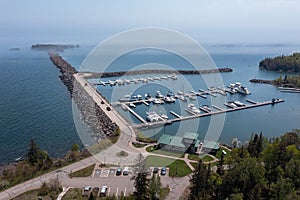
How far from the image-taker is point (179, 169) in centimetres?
1189

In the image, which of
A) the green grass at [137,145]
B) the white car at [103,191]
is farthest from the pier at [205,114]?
the white car at [103,191]

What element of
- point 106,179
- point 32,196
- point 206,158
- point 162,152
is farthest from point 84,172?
point 206,158

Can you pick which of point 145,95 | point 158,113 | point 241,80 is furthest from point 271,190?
point 241,80

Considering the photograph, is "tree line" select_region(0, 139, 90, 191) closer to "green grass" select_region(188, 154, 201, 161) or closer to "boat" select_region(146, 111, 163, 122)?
"green grass" select_region(188, 154, 201, 161)

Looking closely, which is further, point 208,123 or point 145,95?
point 145,95

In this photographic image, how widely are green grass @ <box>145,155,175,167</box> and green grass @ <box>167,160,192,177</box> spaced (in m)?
0.29

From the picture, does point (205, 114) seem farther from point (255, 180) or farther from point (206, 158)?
point (255, 180)

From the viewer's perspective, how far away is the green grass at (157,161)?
12.2 m

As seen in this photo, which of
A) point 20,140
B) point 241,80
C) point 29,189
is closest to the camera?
point 29,189

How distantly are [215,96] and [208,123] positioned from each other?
722 cm

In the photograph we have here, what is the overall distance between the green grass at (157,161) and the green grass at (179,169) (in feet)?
0.94

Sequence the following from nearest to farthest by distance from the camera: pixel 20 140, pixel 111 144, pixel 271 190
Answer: pixel 271 190 < pixel 111 144 < pixel 20 140

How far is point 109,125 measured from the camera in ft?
57.1

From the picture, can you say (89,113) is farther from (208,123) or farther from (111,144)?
(208,123)
